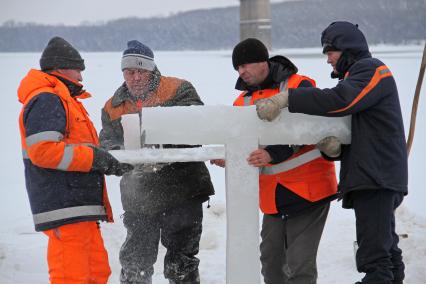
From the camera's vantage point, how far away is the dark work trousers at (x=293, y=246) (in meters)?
2.69

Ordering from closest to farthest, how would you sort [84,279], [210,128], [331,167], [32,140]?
[210,128], [32,140], [84,279], [331,167]

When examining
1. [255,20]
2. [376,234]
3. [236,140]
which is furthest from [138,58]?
[255,20]

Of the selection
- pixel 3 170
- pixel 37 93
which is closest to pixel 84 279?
pixel 37 93

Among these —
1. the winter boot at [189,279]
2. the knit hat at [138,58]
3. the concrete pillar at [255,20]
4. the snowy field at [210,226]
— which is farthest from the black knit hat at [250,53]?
the concrete pillar at [255,20]

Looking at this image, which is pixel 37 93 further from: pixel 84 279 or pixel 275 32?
pixel 275 32

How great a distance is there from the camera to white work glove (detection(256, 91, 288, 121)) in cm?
204

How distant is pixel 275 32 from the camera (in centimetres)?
1512

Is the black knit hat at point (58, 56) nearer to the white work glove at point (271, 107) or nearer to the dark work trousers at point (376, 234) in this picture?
the white work glove at point (271, 107)

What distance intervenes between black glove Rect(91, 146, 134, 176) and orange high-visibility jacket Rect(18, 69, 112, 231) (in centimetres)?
3

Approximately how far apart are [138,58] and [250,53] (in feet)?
2.26

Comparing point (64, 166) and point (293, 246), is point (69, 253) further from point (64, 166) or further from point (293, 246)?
point (293, 246)

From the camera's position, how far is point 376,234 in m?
2.17

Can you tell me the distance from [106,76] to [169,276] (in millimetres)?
9062

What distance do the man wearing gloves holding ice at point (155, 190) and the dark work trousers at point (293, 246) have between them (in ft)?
1.67
